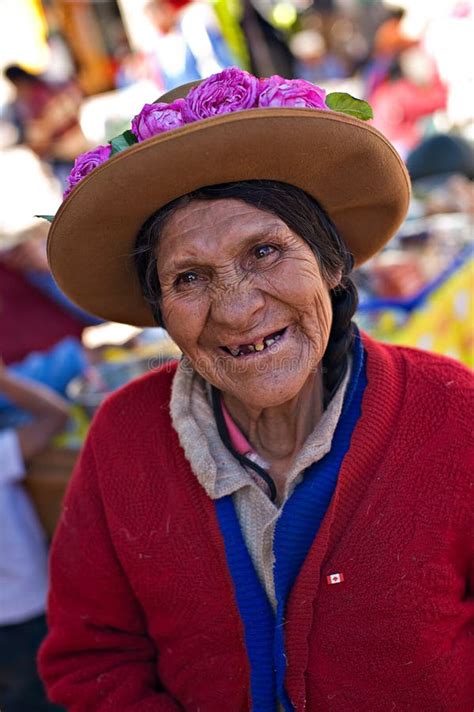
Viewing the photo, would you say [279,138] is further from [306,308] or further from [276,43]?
[276,43]

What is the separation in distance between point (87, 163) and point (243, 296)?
406 millimetres

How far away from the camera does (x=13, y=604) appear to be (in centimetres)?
280

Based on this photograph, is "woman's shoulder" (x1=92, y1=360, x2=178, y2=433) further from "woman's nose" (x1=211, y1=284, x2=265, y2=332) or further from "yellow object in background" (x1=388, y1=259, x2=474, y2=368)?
"yellow object in background" (x1=388, y1=259, x2=474, y2=368)

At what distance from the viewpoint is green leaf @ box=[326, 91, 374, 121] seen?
1.42 meters

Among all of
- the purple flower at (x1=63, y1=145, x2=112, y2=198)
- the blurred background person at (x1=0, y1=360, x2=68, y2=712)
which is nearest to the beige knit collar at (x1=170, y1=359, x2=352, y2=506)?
the purple flower at (x1=63, y1=145, x2=112, y2=198)

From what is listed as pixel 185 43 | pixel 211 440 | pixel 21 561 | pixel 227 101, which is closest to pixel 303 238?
pixel 227 101

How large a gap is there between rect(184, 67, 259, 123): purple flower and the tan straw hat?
0.08 ft

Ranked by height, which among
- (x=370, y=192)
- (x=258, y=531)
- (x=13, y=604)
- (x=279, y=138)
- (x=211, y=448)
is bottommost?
(x=13, y=604)

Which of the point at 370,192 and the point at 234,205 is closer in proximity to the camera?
the point at 234,205

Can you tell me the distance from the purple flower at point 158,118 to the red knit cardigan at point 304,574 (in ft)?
2.13

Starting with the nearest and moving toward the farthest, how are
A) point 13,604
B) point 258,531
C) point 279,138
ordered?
point 279,138, point 258,531, point 13,604

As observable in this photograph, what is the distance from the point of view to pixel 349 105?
1.43 meters

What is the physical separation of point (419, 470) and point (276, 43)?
753 centimetres

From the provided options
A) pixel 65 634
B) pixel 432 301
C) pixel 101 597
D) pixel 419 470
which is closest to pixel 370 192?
pixel 419 470
